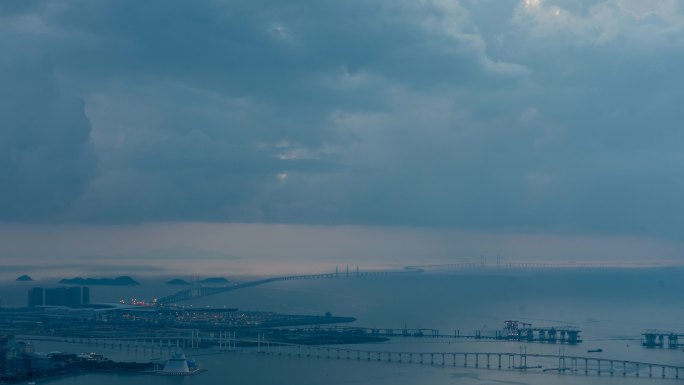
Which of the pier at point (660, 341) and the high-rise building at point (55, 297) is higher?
the high-rise building at point (55, 297)

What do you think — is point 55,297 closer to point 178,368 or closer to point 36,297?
point 36,297

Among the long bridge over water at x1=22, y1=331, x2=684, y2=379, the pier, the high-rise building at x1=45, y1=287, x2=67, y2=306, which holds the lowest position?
the long bridge over water at x1=22, y1=331, x2=684, y2=379

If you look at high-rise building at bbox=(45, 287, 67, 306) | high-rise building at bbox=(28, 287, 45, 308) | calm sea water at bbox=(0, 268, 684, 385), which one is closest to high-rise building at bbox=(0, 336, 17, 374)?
calm sea water at bbox=(0, 268, 684, 385)

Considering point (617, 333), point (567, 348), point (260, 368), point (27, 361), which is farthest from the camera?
point (617, 333)

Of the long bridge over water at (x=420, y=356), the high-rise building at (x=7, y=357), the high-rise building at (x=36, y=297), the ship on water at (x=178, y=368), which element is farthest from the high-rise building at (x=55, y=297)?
the ship on water at (x=178, y=368)

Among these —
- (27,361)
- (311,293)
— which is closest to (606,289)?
(311,293)

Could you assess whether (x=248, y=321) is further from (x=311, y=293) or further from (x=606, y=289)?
(x=606, y=289)

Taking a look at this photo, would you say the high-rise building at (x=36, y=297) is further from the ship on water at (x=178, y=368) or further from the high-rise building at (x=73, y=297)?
the ship on water at (x=178, y=368)

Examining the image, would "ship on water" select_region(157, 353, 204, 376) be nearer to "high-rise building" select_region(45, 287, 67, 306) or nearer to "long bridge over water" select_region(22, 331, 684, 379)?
"long bridge over water" select_region(22, 331, 684, 379)

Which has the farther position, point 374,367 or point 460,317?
point 460,317
